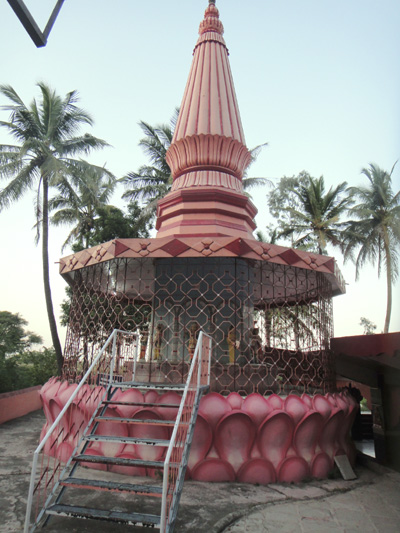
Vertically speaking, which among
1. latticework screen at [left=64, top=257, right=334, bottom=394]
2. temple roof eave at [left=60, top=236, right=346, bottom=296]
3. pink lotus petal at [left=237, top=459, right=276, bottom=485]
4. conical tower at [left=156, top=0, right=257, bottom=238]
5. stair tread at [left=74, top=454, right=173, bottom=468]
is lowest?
pink lotus petal at [left=237, top=459, right=276, bottom=485]

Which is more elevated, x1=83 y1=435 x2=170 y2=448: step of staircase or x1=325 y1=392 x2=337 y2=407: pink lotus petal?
x1=325 y1=392 x2=337 y2=407: pink lotus petal

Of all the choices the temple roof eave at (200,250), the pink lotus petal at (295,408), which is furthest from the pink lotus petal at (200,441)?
the temple roof eave at (200,250)

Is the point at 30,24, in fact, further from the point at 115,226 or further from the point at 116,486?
the point at 115,226

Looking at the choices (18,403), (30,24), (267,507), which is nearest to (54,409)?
(267,507)

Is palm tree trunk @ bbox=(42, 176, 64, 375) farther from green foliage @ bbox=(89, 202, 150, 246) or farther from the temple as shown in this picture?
the temple

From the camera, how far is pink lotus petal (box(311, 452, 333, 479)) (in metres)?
5.86

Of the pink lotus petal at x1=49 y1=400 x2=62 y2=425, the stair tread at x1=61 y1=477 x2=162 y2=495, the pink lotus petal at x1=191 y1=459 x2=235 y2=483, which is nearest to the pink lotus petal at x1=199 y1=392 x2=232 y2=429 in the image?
the pink lotus petal at x1=191 y1=459 x2=235 y2=483

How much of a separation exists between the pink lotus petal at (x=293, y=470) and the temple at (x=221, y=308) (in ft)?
0.06

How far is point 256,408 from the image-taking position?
18.4ft

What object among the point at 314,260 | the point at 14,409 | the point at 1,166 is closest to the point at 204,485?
the point at 314,260

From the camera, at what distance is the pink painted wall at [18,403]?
1084 cm

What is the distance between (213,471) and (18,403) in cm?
847

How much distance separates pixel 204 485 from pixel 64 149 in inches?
600

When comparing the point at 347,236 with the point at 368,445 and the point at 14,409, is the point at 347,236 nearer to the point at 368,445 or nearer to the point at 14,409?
the point at 368,445
